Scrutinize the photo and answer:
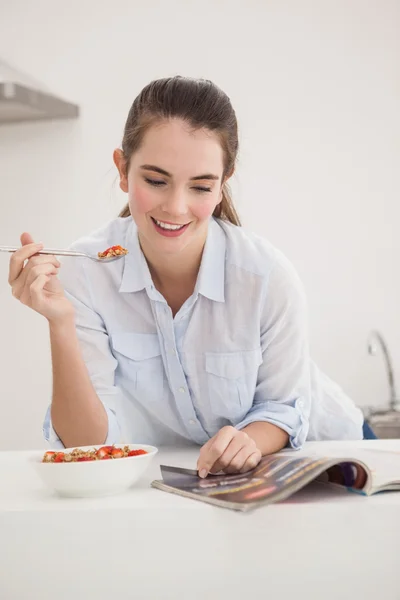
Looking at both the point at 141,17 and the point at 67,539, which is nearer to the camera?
the point at 67,539

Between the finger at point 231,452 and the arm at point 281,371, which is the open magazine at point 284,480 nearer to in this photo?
the finger at point 231,452

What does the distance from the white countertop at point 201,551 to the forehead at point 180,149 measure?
2.12 feet

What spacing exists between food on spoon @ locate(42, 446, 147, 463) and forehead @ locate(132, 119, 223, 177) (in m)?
0.52

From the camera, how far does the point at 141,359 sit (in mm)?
1588

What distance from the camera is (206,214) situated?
4.77ft

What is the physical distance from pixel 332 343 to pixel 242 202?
0.76 metres

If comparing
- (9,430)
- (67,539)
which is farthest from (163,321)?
(9,430)

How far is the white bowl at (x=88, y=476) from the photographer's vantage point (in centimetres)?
102

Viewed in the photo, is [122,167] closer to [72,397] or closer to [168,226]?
[168,226]

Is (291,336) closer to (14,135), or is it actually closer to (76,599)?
(76,599)

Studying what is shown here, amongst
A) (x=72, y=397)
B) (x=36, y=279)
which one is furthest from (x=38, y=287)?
(x=72, y=397)

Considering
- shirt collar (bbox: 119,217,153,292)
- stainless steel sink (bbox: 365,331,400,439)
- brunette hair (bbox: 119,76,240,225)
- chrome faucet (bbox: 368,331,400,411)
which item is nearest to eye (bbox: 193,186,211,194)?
brunette hair (bbox: 119,76,240,225)

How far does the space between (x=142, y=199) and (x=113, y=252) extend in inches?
6.3

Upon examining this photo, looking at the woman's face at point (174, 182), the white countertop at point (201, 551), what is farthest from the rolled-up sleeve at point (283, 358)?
the white countertop at point (201, 551)
